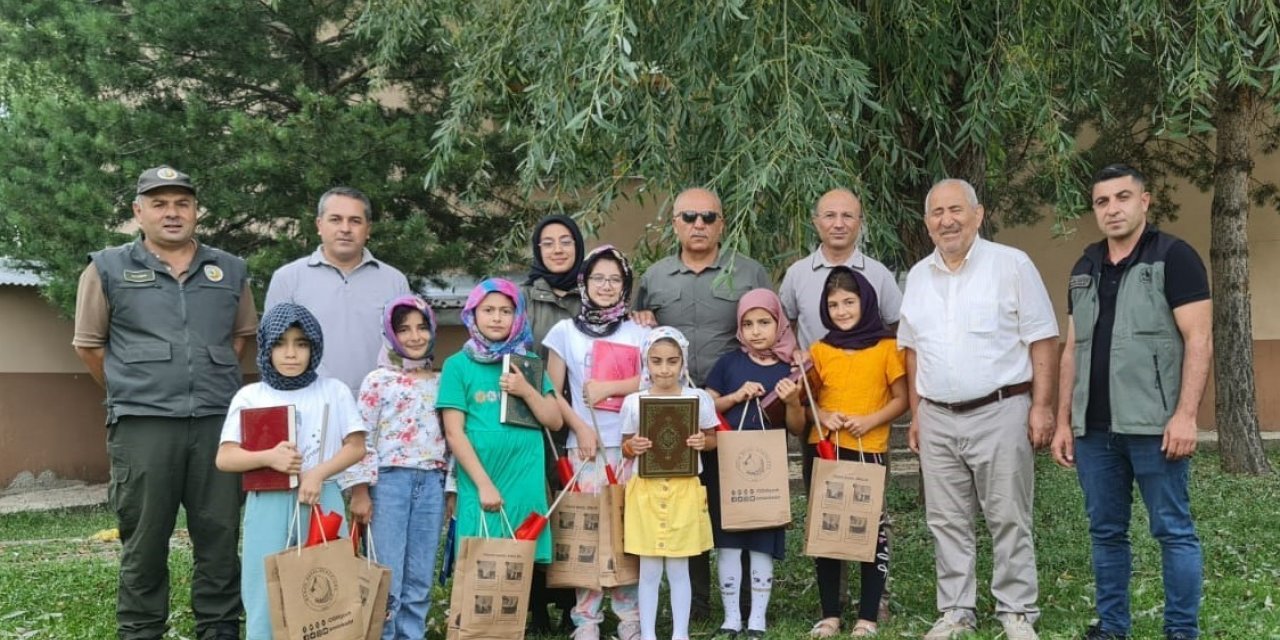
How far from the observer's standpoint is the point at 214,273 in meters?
4.71

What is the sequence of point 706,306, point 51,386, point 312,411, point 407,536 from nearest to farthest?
point 312,411 → point 407,536 → point 706,306 → point 51,386

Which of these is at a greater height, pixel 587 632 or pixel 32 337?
pixel 32 337

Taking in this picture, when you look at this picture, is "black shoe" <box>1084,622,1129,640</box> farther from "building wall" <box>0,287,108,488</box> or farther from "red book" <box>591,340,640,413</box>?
"building wall" <box>0,287,108,488</box>

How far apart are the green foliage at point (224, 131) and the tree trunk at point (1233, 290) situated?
649cm

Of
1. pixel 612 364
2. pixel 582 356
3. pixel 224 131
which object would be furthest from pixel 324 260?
pixel 224 131

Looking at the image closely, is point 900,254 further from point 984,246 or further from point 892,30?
point 984,246

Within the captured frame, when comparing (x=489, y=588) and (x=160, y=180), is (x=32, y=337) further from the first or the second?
(x=489, y=588)

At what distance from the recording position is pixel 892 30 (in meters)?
6.03

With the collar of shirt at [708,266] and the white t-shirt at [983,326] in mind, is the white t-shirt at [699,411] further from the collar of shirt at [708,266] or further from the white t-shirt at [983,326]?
the white t-shirt at [983,326]

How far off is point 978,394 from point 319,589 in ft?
8.21

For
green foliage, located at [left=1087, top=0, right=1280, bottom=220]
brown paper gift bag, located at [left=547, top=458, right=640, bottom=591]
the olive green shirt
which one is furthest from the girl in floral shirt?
green foliage, located at [left=1087, top=0, right=1280, bottom=220]

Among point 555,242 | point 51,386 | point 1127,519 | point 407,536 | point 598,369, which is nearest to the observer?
point 1127,519

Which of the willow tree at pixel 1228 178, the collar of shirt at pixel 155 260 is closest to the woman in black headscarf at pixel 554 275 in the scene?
the collar of shirt at pixel 155 260

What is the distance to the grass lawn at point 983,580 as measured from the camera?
495cm
